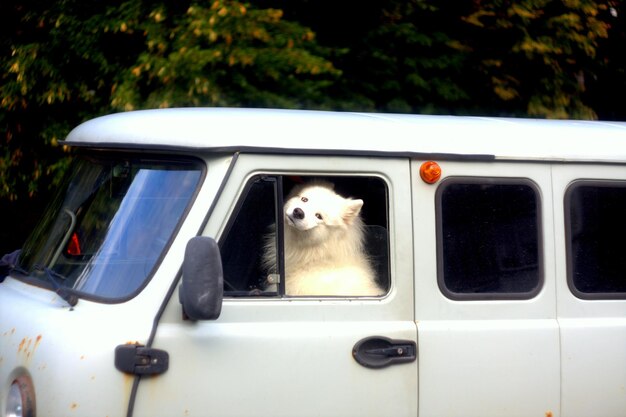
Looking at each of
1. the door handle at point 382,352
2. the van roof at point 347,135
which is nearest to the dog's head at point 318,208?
the van roof at point 347,135

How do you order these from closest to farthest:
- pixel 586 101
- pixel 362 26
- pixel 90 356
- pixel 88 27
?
pixel 90 356 → pixel 88 27 → pixel 362 26 → pixel 586 101

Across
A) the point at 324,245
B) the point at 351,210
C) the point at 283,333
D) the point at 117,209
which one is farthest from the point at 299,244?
the point at 117,209

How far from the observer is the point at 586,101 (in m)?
11.1

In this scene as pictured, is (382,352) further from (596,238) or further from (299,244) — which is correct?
(596,238)

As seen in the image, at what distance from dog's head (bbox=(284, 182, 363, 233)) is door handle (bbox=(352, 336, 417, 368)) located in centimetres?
62

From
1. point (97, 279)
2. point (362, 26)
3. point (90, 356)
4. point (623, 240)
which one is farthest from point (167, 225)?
point (362, 26)

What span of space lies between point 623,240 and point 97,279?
8.17 feet

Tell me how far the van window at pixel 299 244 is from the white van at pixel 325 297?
13 millimetres

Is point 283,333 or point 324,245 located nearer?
point 283,333

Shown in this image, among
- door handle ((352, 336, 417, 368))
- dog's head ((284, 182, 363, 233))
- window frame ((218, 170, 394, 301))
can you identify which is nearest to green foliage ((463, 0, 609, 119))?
dog's head ((284, 182, 363, 233))

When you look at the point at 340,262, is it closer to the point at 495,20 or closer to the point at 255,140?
the point at 255,140

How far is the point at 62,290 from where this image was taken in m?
4.18

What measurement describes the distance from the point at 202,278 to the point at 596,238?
1.99m

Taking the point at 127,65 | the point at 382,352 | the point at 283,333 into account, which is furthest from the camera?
the point at 127,65
